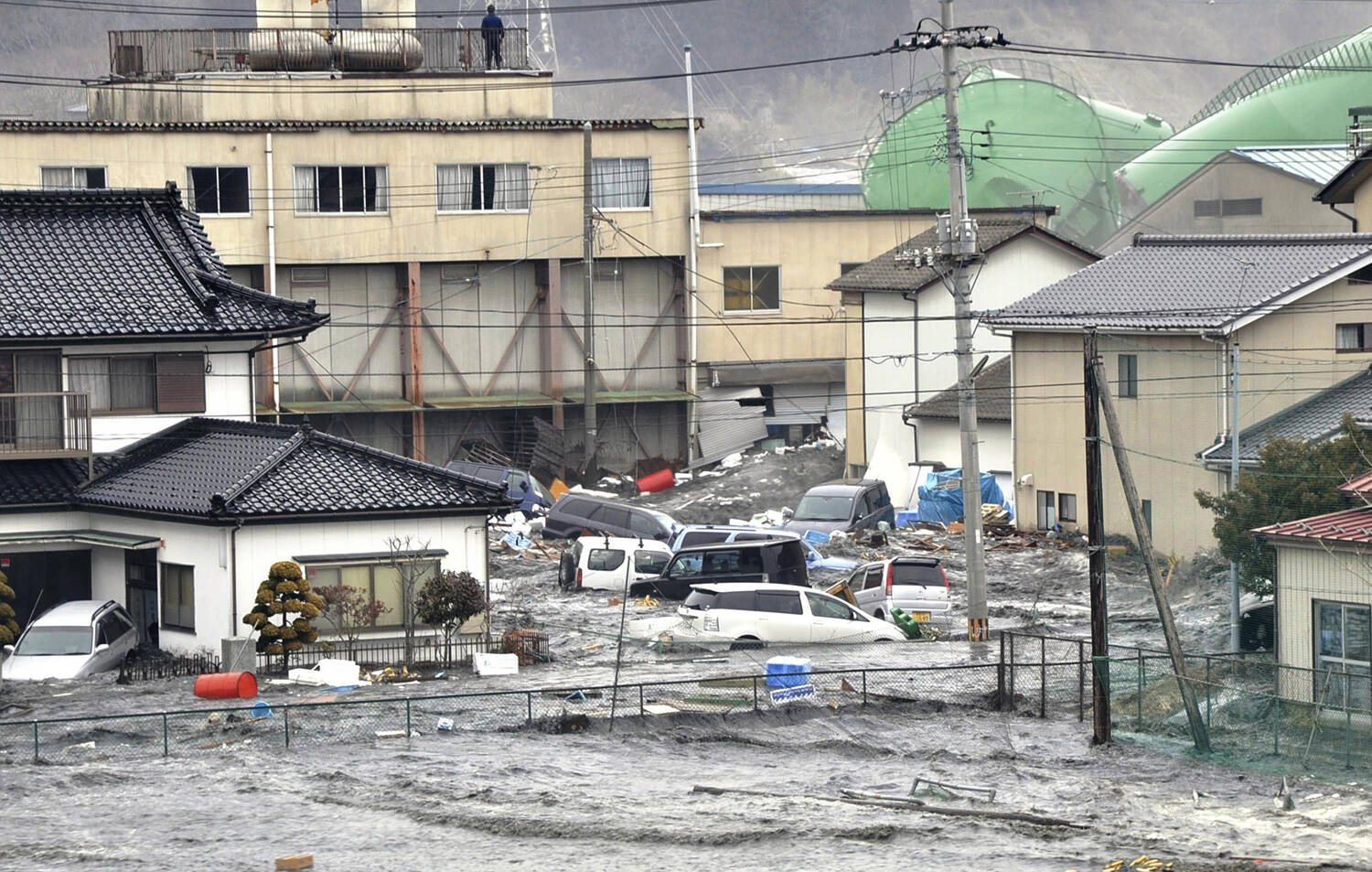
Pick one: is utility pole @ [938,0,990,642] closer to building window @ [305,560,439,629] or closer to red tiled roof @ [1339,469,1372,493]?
red tiled roof @ [1339,469,1372,493]

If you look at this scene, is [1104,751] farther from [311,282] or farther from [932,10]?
[932,10]

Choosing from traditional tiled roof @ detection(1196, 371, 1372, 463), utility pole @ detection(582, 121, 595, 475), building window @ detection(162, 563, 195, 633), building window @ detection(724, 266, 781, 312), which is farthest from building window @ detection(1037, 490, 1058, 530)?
building window @ detection(162, 563, 195, 633)

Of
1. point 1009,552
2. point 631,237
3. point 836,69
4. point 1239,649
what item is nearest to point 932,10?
point 836,69

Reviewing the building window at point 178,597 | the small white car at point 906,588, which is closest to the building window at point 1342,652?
the small white car at point 906,588

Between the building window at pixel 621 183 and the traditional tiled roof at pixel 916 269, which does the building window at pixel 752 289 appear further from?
the traditional tiled roof at pixel 916 269

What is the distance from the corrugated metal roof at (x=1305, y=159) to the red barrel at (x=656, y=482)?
73.1ft

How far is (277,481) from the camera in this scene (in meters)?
28.0

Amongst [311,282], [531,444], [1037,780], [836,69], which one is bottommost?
[1037,780]

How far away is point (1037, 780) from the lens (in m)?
20.6

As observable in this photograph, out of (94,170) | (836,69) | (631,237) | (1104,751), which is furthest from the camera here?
(836,69)

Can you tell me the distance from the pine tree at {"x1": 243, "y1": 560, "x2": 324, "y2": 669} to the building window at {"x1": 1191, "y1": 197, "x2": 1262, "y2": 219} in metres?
42.5

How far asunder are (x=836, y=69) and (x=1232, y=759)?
16128 centimetres

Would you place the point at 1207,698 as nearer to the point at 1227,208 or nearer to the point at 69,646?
the point at 69,646

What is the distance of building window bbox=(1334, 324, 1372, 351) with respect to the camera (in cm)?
3431
